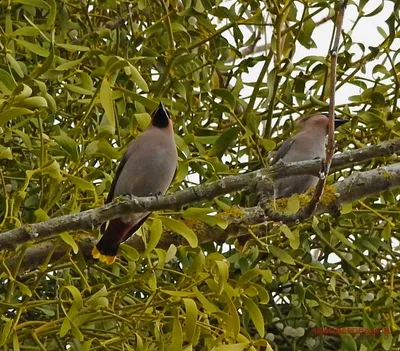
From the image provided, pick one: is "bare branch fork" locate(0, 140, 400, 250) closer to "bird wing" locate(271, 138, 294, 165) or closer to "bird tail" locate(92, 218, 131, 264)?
"bird tail" locate(92, 218, 131, 264)

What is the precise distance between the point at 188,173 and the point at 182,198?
50cm

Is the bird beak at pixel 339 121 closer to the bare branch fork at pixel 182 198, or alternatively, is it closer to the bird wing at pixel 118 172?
the bird wing at pixel 118 172

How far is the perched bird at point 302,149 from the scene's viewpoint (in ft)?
5.83

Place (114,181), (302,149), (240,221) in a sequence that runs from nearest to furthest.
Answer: (240,221)
(114,181)
(302,149)

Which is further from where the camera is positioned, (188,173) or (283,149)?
(283,149)

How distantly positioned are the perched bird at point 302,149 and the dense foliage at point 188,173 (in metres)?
0.06

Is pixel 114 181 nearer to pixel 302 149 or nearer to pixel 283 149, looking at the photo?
pixel 283 149

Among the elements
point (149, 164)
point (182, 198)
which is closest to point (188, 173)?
point (149, 164)

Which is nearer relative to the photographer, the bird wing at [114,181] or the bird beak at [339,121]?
the bird wing at [114,181]

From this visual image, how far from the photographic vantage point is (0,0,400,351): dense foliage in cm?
132

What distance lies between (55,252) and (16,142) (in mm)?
230

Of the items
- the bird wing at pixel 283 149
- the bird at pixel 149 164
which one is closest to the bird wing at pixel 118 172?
the bird at pixel 149 164

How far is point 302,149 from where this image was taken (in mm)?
1878

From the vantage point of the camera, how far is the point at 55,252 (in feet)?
4.59
